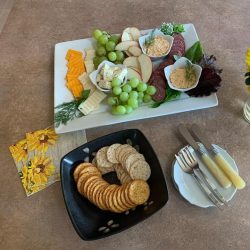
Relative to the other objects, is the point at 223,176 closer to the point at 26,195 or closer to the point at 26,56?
the point at 26,195

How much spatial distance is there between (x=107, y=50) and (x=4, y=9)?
0.54 metres

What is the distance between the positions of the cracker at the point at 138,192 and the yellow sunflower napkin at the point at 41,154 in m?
0.24

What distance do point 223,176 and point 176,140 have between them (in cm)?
18

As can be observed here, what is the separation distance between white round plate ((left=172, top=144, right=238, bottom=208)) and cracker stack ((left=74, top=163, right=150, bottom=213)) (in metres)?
0.09

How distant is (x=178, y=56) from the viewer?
3.10 ft

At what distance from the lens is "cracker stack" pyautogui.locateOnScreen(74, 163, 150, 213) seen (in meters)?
0.72

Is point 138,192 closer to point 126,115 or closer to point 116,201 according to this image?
point 116,201

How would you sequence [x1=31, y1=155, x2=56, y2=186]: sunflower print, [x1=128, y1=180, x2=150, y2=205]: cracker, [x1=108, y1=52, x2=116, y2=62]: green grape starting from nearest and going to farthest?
[x1=128, y1=180, x2=150, y2=205]: cracker, [x1=31, y1=155, x2=56, y2=186]: sunflower print, [x1=108, y1=52, x2=116, y2=62]: green grape

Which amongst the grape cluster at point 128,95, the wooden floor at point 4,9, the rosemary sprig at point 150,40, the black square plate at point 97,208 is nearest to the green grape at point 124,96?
the grape cluster at point 128,95

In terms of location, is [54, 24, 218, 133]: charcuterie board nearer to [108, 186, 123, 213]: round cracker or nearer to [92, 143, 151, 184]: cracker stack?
[92, 143, 151, 184]: cracker stack

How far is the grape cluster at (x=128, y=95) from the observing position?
87 centimetres

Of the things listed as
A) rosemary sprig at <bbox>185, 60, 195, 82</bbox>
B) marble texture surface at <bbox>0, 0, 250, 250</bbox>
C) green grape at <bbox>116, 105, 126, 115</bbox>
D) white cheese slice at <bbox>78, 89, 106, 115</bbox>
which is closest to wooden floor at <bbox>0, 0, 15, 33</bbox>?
marble texture surface at <bbox>0, 0, 250, 250</bbox>

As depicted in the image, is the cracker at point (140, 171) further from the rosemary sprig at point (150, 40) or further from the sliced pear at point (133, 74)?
the rosemary sprig at point (150, 40)

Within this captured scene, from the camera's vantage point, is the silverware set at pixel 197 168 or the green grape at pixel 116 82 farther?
the green grape at pixel 116 82
